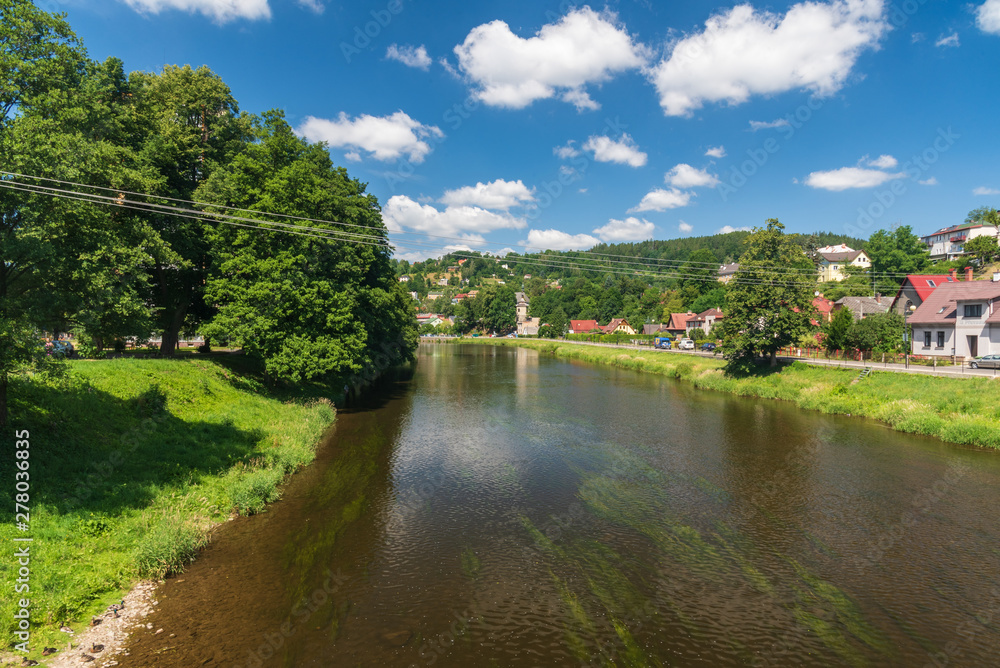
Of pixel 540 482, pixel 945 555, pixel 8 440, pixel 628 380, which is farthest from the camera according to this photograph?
pixel 628 380

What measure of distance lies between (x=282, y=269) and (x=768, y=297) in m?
40.0

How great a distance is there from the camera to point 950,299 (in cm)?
4328

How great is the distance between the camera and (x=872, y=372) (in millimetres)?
36531

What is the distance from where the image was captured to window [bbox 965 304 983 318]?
129ft

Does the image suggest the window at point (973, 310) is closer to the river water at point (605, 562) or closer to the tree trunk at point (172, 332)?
the river water at point (605, 562)

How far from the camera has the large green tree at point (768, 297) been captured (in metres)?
42.6

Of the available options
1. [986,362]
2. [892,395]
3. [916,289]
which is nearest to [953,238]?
[916,289]

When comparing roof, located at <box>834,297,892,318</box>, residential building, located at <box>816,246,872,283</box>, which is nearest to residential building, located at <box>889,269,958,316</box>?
→ roof, located at <box>834,297,892,318</box>

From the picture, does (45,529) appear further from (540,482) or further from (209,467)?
(540,482)

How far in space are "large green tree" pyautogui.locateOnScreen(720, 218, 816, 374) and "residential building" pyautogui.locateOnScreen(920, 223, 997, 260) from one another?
314ft

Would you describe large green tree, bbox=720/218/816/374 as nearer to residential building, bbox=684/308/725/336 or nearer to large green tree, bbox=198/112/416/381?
large green tree, bbox=198/112/416/381

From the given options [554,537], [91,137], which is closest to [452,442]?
[554,537]

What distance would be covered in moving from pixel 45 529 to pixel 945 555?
78.4ft

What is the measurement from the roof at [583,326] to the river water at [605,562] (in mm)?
113860
